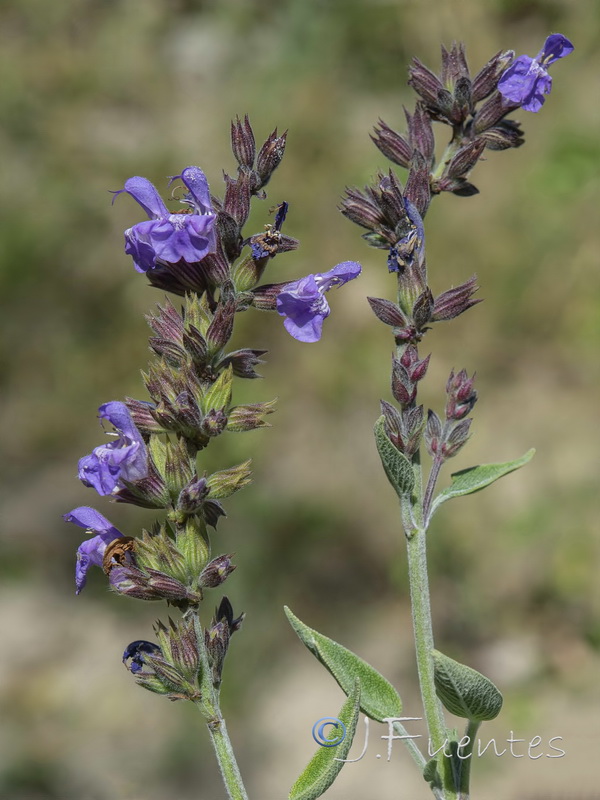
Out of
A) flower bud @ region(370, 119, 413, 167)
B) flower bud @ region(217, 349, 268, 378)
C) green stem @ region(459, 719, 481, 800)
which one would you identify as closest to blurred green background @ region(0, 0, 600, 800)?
green stem @ region(459, 719, 481, 800)

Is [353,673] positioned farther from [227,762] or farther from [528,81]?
[528,81]

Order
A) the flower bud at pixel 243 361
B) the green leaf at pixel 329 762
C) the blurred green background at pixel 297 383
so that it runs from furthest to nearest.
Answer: the blurred green background at pixel 297 383
the flower bud at pixel 243 361
the green leaf at pixel 329 762

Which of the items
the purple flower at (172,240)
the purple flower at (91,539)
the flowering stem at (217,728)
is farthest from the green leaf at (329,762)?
the purple flower at (172,240)

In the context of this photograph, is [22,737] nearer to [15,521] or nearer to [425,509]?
[15,521]

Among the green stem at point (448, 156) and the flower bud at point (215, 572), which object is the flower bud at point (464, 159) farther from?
the flower bud at point (215, 572)

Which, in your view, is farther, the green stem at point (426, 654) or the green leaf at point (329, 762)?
the green stem at point (426, 654)

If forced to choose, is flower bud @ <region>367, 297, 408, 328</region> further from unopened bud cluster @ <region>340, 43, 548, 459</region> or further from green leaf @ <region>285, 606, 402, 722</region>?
green leaf @ <region>285, 606, 402, 722</region>

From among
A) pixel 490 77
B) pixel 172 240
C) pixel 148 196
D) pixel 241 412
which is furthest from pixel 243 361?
pixel 490 77
